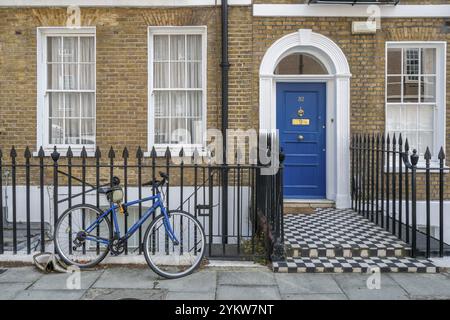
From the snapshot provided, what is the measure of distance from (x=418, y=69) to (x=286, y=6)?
9.54 ft

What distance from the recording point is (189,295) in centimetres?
467

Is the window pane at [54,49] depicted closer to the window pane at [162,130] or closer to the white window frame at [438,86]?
the window pane at [162,130]

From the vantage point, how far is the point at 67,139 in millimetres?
8734

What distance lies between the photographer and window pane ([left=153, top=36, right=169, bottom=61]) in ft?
28.5

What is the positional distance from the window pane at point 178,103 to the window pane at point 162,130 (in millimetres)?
224

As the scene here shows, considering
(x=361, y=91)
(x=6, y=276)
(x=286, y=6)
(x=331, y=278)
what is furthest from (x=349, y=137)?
(x=6, y=276)

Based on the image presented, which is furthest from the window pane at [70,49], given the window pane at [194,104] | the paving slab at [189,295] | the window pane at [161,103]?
the paving slab at [189,295]

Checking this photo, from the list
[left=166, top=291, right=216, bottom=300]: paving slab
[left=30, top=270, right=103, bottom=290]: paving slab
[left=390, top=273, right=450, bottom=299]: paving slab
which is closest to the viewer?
[left=166, top=291, right=216, bottom=300]: paving slab

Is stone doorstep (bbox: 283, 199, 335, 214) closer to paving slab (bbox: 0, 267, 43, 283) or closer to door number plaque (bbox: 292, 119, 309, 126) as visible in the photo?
door number plaque (bbox: 292, 119, 309, 126)

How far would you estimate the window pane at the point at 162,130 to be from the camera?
8.73m

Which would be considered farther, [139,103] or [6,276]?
[139,103]

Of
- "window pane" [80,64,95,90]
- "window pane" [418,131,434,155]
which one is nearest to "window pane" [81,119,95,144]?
"window pane" [80,64,95,90]

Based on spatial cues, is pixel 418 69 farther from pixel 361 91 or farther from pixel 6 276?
pixel 6 276

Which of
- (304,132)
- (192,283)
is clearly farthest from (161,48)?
(192,283)
